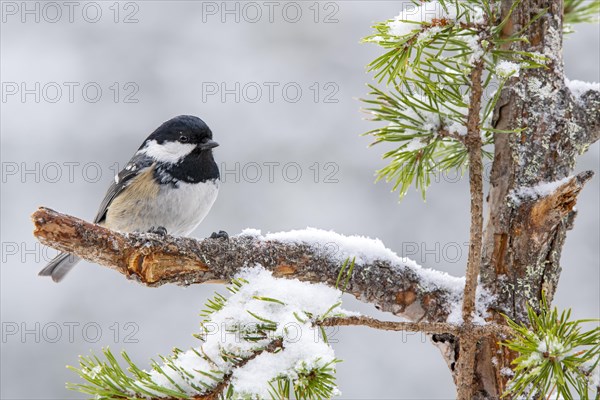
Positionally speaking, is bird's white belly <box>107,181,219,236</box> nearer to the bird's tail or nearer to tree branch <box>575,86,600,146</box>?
the bird's tail

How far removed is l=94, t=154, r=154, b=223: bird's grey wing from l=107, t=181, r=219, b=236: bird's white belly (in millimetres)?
156

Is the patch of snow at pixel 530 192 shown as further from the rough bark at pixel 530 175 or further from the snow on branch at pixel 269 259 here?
the snow on branch at pixel 269 259

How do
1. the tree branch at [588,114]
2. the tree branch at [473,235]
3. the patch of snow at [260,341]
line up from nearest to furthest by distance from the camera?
the patch of snow at [260,341] < the tree branch at [473,235] < the tree branch at [588,114]

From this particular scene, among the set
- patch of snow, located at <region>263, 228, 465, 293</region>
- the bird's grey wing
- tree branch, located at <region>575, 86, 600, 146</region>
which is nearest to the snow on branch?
patch of snow, located at <region>263, 228, 465, 293</region>

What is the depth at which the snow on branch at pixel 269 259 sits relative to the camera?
3.90ft

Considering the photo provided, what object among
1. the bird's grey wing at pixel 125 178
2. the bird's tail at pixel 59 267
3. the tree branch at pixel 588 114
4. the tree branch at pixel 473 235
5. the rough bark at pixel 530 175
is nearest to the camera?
the tree branch at pixel 473 235

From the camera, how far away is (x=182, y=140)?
8.04ft

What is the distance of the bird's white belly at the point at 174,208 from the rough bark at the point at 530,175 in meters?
1.24

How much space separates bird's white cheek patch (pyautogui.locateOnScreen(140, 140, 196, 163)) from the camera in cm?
242

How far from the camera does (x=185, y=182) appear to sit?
2369mm

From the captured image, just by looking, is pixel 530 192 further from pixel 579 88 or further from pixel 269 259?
pixel 269 259

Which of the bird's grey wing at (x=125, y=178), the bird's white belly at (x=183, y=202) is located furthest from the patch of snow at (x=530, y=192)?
the bird's grey wing at (x=125, y=178)

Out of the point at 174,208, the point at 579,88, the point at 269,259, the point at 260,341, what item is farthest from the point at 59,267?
the point at 579,88

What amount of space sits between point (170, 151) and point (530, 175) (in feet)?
4.78
